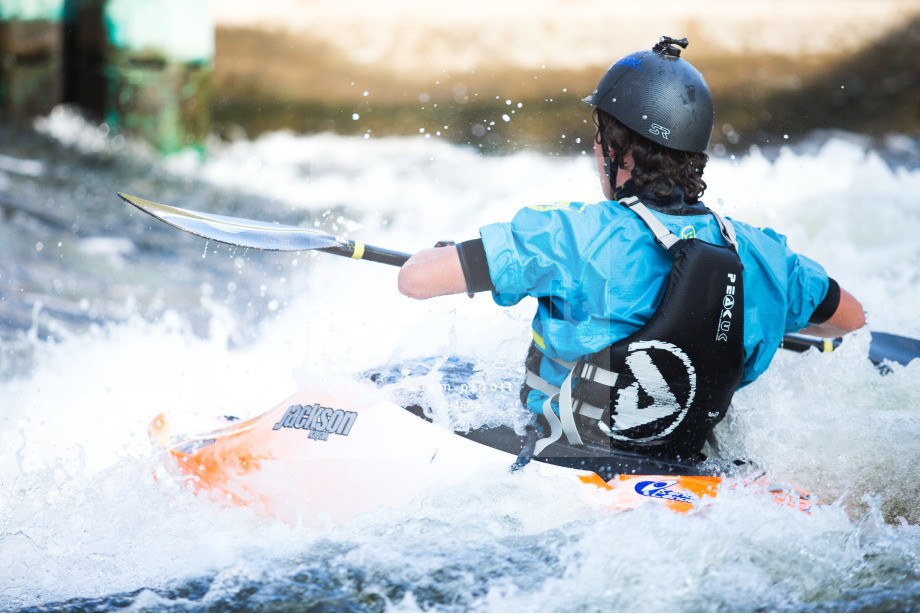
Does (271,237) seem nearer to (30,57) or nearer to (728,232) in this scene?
(728,232)

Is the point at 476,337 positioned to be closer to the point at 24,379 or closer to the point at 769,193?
the point at 24,379

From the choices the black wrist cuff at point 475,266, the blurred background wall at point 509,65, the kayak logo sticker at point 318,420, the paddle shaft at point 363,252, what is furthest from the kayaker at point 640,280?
the blurred background wall at point 509,65

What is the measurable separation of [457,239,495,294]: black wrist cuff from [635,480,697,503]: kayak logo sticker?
0.64 meters

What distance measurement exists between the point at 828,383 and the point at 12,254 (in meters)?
6.66

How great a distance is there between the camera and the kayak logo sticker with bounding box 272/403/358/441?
7.76 ft

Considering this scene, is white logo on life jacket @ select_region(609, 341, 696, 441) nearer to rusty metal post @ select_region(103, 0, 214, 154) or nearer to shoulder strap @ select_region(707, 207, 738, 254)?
shoulder strap @ select_region(707, 207, 738, 254)

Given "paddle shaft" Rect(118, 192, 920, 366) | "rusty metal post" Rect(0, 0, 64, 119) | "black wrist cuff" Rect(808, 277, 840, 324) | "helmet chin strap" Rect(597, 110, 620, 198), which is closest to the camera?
"helmet chin strap" Rect(597, 110, 620, 198)

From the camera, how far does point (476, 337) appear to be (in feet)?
10.3

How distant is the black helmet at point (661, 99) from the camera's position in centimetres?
205

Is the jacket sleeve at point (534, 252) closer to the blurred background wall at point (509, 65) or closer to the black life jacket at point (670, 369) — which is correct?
the black life jacket at point (670, 369)

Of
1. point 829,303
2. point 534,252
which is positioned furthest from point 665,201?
point 829,303

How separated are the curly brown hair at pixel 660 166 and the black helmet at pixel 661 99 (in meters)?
0.02

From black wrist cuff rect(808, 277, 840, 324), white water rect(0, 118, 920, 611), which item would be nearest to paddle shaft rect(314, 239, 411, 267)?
white water rect(0, 118, 920, 611)

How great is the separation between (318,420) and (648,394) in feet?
3.12
